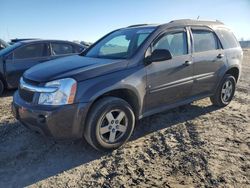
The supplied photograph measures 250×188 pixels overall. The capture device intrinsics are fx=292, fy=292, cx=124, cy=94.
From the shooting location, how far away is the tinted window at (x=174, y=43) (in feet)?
16.0

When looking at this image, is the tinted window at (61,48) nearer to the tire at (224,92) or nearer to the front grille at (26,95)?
the front grille at (26,95)

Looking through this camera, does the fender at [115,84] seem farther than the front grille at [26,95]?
No

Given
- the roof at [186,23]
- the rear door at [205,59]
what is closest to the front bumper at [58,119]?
the roof at [186,23]

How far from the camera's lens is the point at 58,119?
379 centimetres

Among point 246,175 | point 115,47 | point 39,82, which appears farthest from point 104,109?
point 246,175

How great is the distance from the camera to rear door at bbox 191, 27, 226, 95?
5.47m

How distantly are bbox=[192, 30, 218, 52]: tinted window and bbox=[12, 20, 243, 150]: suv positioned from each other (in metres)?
0.01

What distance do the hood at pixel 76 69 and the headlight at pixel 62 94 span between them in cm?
10

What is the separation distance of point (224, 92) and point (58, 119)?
13.4 ft

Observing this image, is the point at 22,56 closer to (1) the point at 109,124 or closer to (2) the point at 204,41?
(1) the point at 109,124

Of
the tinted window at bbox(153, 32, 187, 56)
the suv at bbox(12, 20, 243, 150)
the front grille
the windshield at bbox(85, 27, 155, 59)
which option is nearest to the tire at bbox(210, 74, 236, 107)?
the suv at bbox(12, 20, 243, 150)

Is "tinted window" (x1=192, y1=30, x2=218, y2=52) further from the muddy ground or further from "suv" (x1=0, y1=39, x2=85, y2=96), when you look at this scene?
"suv" (x1=0, y1=39, x2=85, y2=96)

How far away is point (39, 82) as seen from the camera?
3.98 metres

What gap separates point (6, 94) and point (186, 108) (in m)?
4.84
